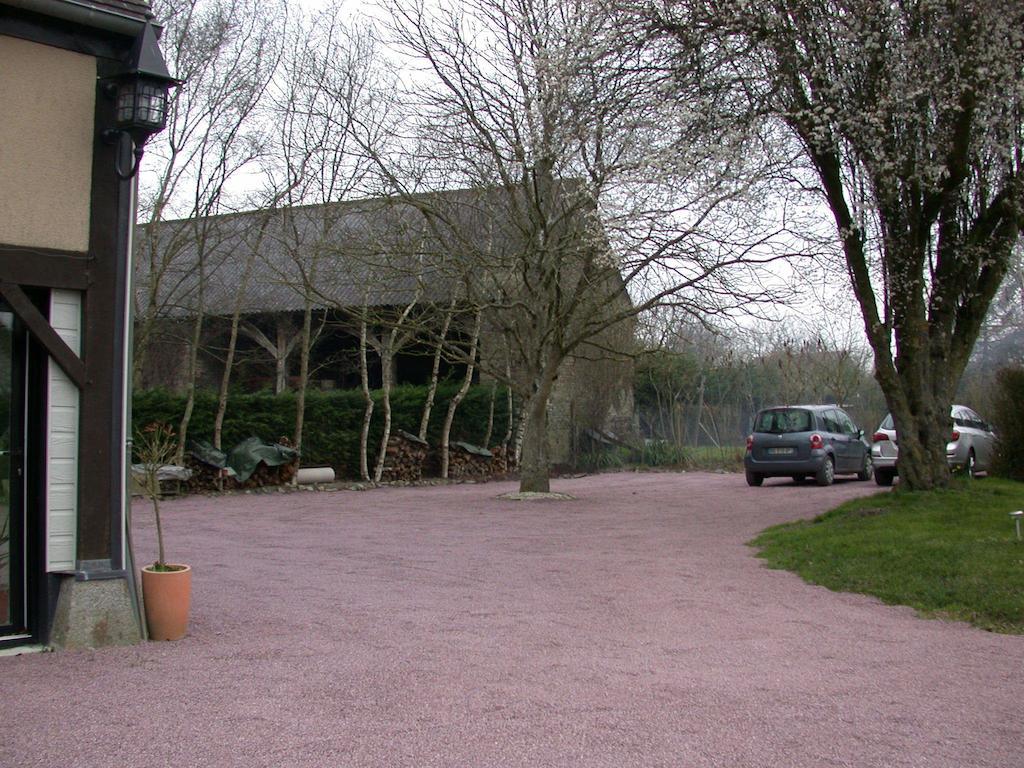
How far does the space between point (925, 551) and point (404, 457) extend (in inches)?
604

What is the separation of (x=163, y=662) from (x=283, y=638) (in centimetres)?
85

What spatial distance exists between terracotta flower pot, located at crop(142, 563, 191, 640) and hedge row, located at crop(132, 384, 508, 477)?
511 inches

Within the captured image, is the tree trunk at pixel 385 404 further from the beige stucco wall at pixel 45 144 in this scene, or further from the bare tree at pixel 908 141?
the beige stucco wall at pixel 45 144

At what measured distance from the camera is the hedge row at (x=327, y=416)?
19172mm

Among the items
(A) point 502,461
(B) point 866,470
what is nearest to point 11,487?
(B) point 866,470

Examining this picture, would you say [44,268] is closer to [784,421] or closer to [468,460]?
[784,421]

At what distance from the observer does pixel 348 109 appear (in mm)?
17703

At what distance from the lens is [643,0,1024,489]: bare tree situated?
10602mm

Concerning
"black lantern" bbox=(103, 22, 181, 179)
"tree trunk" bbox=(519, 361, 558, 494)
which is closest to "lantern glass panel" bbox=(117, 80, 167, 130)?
"black lantern" bbox=(103, 22, 181, 179)

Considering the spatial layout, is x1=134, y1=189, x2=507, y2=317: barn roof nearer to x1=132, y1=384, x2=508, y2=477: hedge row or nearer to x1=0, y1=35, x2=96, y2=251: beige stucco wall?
x1=132, y1=384, x2=508, y2=477: hedge row

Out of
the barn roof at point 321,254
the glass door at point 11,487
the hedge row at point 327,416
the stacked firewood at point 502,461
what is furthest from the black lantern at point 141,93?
the stacked firewood at point 502,461

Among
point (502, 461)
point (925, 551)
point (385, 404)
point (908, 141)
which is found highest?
point (908, 141)

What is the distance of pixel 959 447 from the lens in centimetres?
1769

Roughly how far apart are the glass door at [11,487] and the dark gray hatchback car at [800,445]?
15.8 m
